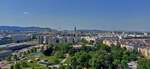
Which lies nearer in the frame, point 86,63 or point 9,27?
point 86,63

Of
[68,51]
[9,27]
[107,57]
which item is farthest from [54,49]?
[9,27]

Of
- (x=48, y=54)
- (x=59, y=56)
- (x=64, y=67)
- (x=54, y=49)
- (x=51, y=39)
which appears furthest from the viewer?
(x=51, y=39)

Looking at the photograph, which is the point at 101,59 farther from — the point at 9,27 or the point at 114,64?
the point at 9,27

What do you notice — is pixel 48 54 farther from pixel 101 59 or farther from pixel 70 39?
pixel 70 39

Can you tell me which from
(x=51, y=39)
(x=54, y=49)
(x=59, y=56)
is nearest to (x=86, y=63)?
(x=59, y=56)

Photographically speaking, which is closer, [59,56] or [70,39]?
[59,56]

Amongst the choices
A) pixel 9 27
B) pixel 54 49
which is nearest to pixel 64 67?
pixel 54 49

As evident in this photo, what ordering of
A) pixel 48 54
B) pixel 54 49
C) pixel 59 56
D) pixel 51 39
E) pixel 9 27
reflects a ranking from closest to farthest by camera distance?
pixel 59 56 < pixel 48 54 < pixel 54 49 < pixel 51 39 < pixel 9 27

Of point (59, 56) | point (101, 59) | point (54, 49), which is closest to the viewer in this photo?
point (101, 59)

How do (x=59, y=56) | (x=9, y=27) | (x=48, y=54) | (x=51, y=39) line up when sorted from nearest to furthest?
(x=59, y=56), (x=48, y=54), (x=51, y=39), (x=9, y=27)
